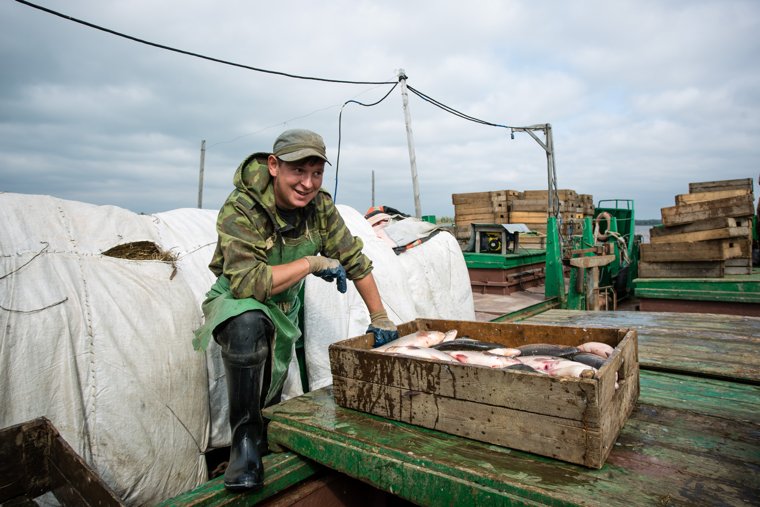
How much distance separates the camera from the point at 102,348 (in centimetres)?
256

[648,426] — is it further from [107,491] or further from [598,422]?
A: [107,491]

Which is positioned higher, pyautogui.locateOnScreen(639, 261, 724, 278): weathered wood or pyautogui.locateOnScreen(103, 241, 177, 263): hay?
pyautogui.locateOnScreen(103, 241, 177, 263): hay

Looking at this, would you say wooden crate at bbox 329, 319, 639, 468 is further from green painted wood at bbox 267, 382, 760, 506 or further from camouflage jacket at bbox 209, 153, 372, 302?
camouflage jacket at bbox 209, 153, 372, 302

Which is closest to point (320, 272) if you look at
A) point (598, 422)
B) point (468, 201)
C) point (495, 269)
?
Answer: point (598, 422)

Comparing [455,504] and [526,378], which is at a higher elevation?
[526,378]

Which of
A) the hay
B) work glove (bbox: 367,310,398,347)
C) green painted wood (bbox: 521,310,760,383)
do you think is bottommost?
green painted wood (bbox: 521,310,760,383)

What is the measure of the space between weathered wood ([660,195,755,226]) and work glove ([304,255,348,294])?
26.8ft

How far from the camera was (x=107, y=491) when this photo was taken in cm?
154

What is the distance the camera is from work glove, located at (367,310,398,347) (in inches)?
107

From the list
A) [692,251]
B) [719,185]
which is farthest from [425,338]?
[719,185]

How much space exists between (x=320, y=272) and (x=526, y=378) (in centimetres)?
126

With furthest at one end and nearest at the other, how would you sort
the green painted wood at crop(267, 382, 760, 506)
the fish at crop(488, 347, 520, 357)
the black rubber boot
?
the fish at crop(488, 347, 520, 357) → the black rubber boot → the green painted wood at crop(267, 382, 760, 506)

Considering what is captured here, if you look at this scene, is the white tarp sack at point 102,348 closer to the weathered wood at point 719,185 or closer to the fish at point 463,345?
the fish at point 463,345

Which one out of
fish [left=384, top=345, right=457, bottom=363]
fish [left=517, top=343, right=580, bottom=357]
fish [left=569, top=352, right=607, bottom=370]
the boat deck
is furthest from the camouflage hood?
fish [left=569, top=352, right=607, bottom=370]
